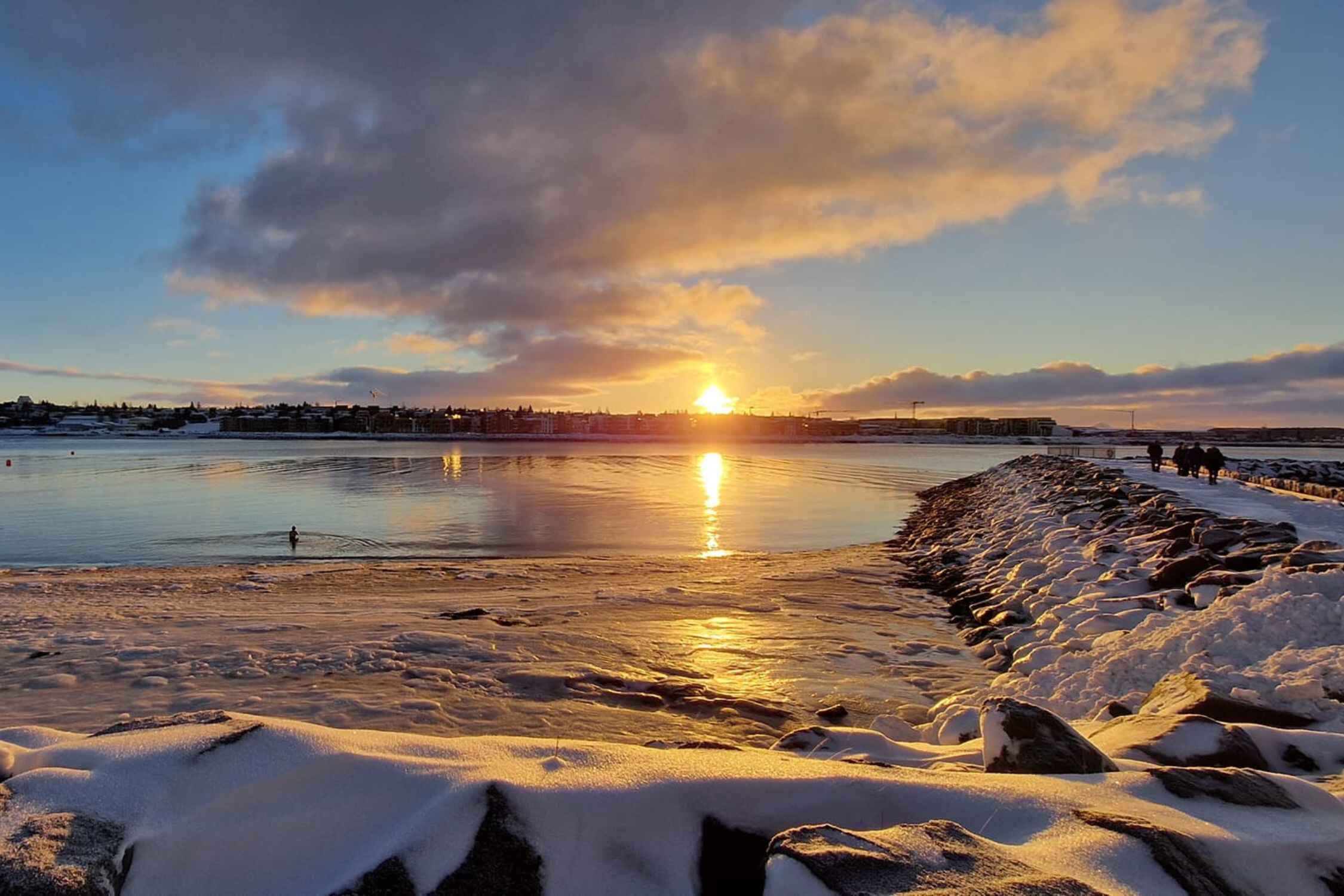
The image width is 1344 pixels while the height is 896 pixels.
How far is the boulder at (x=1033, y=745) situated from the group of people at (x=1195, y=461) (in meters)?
19.4

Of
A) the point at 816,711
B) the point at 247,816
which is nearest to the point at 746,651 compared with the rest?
the point at 816,711

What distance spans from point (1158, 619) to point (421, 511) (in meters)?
19.7

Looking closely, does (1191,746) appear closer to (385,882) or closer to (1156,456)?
(385,882)

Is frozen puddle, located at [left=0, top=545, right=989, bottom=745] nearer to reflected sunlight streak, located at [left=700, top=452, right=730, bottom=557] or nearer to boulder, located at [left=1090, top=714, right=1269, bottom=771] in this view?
boulder, located at [left=1090, top=714, right=1269, bottom=771]

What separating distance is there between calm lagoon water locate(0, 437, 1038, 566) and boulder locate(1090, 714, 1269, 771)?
11.9 m

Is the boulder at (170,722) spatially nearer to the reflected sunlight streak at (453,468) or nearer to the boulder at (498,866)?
the boulder at (498,866)

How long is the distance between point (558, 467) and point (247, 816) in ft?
149

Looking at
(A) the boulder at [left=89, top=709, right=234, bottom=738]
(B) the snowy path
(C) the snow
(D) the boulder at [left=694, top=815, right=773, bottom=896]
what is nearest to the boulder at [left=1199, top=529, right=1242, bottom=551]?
(B) the snowy path

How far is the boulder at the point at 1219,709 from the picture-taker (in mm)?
3539

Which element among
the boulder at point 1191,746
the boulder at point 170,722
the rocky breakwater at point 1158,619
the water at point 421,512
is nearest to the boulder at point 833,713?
the rocky breakwater at point 1158,619

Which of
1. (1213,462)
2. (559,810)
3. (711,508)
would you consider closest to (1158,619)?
(559,810)

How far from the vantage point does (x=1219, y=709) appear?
3.60m

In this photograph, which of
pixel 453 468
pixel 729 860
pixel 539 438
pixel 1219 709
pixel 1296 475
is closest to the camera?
pixel 729 860

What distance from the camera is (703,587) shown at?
10562mm
